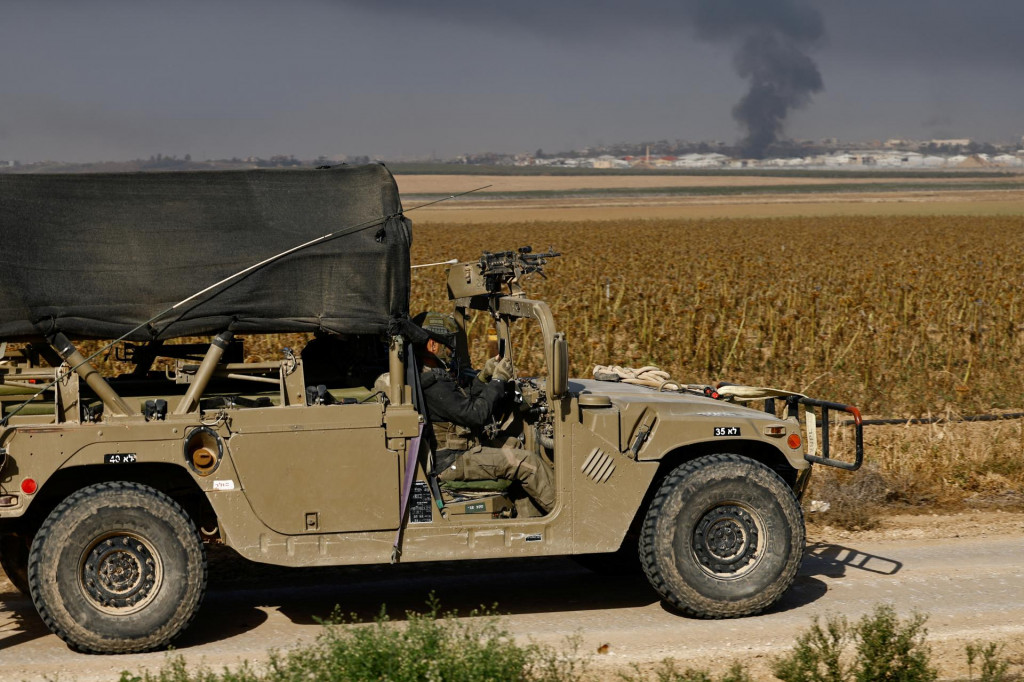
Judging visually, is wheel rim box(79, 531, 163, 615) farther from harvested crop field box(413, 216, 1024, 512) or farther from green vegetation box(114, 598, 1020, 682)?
harvested crop field box(413, 216, 1024, 512)

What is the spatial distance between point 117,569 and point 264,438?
109cm

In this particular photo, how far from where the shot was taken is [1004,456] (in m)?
11.3

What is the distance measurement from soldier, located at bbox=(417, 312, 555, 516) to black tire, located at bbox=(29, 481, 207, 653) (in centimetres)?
154

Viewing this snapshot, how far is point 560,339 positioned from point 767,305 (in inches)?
536

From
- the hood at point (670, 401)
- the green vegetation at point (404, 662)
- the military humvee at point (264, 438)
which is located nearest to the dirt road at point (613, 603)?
the military humvee at point (264, 438)

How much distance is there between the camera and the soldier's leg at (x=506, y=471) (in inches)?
281

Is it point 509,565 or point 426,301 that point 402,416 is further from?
point 426,301

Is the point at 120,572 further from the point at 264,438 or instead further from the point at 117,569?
the point at 264,438

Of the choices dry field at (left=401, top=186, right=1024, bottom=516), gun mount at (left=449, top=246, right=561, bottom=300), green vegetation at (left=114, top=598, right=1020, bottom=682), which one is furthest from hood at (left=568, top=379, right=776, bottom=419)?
dry field at (left=401, top=186, right=1024, bottom=516)

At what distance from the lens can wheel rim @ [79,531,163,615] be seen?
258 inches

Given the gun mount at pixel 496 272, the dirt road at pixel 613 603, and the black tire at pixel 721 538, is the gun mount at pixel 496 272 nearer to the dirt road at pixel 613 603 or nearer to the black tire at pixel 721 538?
the black tire at pixel 721 538

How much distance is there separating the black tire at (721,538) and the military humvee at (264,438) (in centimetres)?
1

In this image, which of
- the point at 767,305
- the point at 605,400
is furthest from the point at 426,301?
the point at 605,400

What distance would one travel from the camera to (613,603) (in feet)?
25.5
